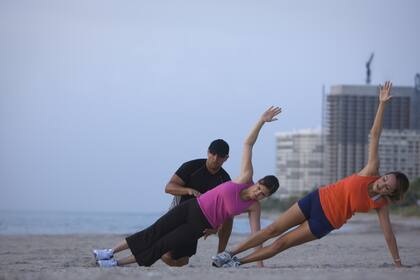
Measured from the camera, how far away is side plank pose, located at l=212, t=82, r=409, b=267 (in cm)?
931

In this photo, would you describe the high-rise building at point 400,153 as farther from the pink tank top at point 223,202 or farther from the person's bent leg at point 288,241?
the pink tank top at point 223,202

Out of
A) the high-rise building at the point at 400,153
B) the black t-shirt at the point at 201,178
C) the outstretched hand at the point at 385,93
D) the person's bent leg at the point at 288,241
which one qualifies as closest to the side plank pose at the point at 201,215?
the person's bent leg at the point at 288,241

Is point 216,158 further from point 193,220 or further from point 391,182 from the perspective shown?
point 391,182

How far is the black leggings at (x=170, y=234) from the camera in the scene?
10.0 m

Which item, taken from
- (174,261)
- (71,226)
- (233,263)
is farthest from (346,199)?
(71,226)

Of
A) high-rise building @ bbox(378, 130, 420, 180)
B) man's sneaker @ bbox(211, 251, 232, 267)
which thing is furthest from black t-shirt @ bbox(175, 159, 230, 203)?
high-rise building @ bbox(378, 130, 420, 180)

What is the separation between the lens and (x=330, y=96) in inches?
5669

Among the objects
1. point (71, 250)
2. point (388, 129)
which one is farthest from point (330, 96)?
point (71, 250)

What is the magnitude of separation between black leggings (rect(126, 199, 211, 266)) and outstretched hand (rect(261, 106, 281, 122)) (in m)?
1.18

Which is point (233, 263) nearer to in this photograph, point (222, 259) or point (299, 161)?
point (222, 259)

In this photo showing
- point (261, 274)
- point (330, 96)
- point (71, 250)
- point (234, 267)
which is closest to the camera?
point (261, 274)

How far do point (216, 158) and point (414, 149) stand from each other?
127 metres

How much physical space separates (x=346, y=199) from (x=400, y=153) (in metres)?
125

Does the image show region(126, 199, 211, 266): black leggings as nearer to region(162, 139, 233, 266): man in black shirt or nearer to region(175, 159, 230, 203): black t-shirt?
region(162, 139, 233, 266): man in black shirt
